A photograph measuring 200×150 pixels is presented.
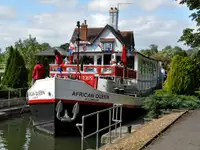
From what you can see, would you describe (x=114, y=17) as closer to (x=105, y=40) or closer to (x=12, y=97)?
(x=105, y=40)

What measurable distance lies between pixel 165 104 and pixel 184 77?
3.27 meters

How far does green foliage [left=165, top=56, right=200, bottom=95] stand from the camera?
1998 centimetres

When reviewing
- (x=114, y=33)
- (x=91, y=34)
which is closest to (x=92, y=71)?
(x=114, y=33)

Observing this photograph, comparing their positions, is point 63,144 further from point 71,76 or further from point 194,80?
point 194,80

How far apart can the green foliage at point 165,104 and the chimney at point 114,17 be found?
12713mm

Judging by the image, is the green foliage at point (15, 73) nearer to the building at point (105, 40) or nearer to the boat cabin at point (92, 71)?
the building at point (105, 40)

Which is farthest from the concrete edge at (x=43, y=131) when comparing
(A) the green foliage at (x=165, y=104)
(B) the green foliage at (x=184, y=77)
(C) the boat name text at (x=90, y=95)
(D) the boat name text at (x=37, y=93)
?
(B) the green foliage at (x=184, y=77)

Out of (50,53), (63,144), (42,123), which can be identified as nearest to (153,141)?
(63,144)

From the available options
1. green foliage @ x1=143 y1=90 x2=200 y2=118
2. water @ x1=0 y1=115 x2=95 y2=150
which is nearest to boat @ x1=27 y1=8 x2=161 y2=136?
water @ x1=0 y1=115 x2=95 y2=150

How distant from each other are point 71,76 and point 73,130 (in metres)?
3.23

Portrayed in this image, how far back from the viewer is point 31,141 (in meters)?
15.7

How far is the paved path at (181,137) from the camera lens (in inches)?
361

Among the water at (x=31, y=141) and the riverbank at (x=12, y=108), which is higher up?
the riverbank at (x=12, y=108)

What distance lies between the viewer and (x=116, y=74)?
18.6m
